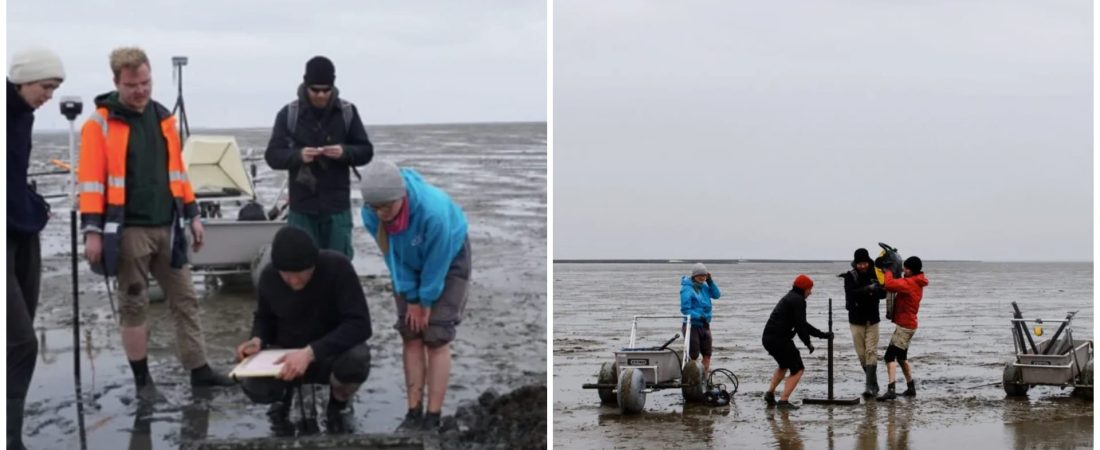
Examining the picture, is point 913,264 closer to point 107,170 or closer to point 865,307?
point 865,307

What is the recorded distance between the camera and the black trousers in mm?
5117

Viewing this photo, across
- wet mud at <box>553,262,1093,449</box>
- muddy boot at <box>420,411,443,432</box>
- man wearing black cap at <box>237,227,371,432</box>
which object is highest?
man wearing black cap at <box>237,227,371,432</box>

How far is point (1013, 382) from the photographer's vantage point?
313 inches

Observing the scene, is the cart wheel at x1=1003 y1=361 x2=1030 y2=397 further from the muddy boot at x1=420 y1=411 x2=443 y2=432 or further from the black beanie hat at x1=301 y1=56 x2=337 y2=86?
the black beanie hat at x1=301 y1=56 x2=337 y2=86

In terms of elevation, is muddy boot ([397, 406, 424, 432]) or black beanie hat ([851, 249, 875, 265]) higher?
black beanie hat ([851, 249, 875, 265])

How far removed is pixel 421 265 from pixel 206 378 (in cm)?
92

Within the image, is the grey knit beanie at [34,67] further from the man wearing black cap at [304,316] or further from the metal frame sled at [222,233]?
the man wearing black cap at [304,316]

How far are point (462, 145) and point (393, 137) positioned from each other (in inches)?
21.3

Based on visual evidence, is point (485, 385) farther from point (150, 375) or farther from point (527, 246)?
point (150, 375)

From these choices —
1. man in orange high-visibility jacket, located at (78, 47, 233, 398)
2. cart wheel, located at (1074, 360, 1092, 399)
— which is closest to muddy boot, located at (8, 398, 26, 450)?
man in orange high-visibility jacket, located at (78, 47, 233, 398)

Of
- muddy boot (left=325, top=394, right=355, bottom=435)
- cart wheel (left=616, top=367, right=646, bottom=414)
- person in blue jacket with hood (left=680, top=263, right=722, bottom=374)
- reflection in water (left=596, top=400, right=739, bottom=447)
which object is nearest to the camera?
muddy boot (left=325, top=394, right=355, bottom=435)

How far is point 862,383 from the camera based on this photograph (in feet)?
29.3

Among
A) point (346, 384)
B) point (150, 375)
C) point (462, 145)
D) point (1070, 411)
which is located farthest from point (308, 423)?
point (1070, 411)

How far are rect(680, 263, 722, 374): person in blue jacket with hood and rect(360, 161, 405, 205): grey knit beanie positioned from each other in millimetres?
2979
